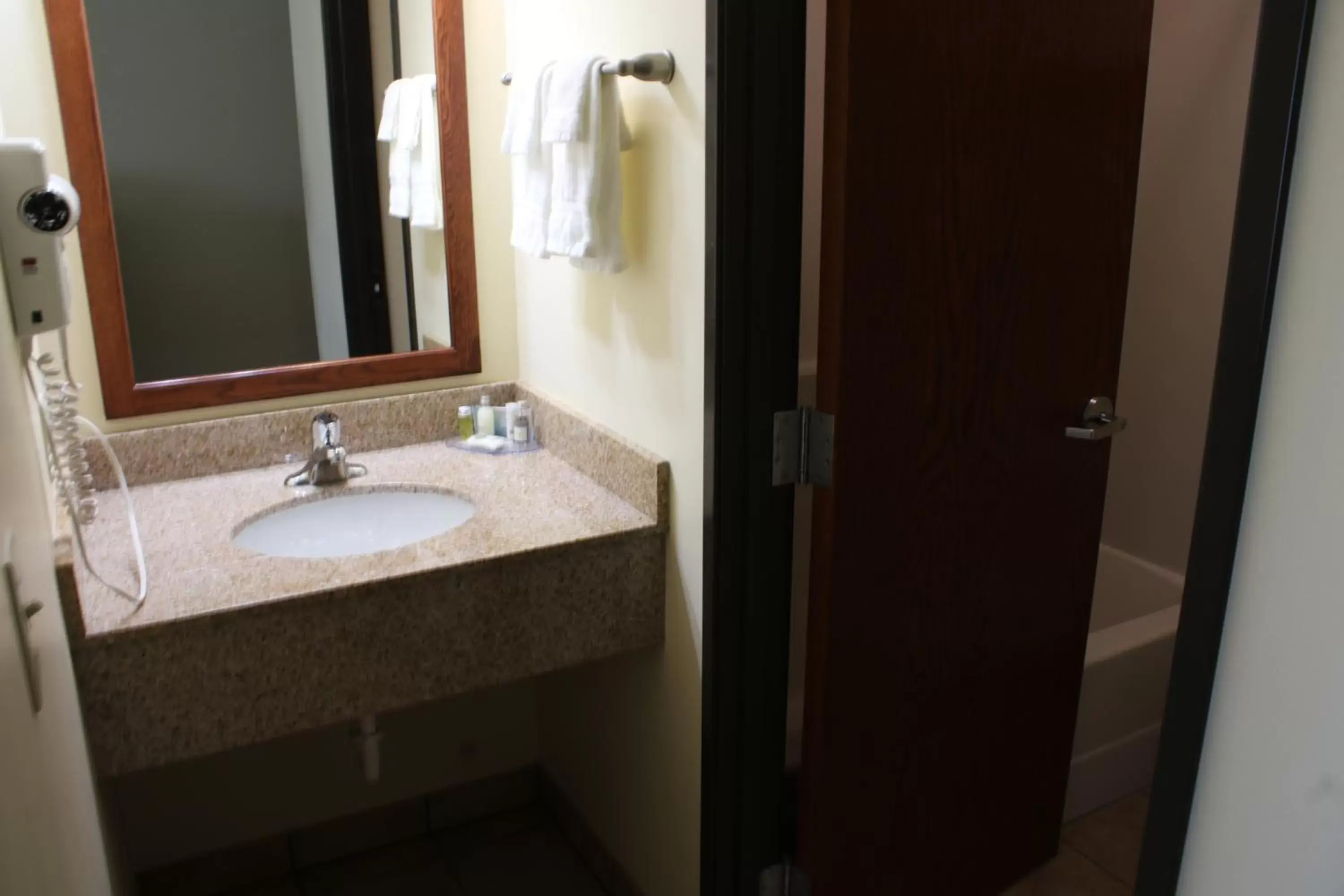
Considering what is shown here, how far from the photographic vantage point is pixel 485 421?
6.66ft

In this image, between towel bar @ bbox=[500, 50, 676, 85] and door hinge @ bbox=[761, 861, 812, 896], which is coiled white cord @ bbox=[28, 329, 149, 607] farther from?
door hinge @ bbox=[761, 861, 812, 896]

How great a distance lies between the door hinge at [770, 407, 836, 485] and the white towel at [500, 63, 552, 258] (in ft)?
1.63

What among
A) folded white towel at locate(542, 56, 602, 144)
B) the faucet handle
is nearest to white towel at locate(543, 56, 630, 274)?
folded white towel at locate(542, 56, 602, 144)

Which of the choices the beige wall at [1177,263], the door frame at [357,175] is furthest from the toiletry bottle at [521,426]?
the beige wall at [1177,263]

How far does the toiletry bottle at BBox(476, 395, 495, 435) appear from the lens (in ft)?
6.65

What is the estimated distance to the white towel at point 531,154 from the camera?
1596 millimetres

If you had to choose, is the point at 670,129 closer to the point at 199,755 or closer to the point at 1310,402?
the point at 1310,402

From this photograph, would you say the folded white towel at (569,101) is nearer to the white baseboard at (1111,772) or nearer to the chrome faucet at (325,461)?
the chrome faucet at (325,461)

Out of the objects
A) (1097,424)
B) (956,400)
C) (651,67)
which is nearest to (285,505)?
(651,67)

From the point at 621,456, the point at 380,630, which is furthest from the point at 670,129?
the point at 380,630

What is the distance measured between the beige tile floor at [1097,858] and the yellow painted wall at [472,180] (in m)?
1.46

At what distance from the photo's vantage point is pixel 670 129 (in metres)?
1.46

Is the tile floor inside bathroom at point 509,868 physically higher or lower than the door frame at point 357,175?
lower

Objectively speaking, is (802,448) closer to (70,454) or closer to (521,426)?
(521,426)
